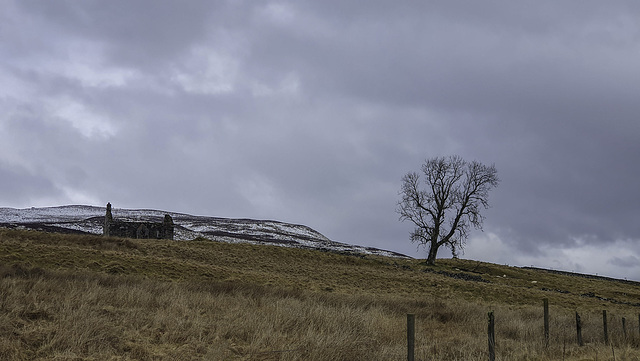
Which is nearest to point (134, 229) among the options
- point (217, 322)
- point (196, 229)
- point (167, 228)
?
point (167, 228)

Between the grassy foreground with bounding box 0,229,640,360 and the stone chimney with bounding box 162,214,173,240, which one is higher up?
the stone chimney with bounding box 162,214,173,240

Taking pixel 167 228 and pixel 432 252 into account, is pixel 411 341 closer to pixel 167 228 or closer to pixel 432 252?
pixel 432 252

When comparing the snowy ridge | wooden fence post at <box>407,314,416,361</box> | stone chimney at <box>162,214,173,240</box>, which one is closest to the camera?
wooden fence post at <box>407,314,416,361</box>

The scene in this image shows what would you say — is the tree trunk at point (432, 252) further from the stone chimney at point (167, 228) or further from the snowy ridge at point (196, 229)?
the stone chimney at point (167, 228)

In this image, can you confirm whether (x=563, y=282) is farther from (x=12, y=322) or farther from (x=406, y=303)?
(x=12, y=322)

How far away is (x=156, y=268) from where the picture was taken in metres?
23.8

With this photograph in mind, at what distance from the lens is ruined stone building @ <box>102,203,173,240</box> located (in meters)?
47.5

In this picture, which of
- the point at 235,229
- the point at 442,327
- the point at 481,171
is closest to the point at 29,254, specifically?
the point at 442,327

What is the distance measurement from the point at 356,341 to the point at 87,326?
565 cm

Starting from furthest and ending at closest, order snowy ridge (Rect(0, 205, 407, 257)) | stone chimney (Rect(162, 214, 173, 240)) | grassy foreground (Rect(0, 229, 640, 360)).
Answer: snowy ridge (Rect(0, 205, 407, 257))
stone chimney (Rect(162, 214, 173, 240))
grassy foreground (Rect(0, 229, 640, 360))

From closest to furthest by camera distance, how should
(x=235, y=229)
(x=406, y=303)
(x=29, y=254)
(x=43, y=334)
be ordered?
1. (x=43, y=334)
2. (x=406, y=303)
3. (x=29, y=254)
4. (x=235, y=229)

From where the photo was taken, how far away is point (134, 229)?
48344 mm

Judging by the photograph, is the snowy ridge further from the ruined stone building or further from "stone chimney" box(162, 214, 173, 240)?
the ruined stone building

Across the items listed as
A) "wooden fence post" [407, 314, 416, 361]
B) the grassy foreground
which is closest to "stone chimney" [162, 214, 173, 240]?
the grassy foreground
